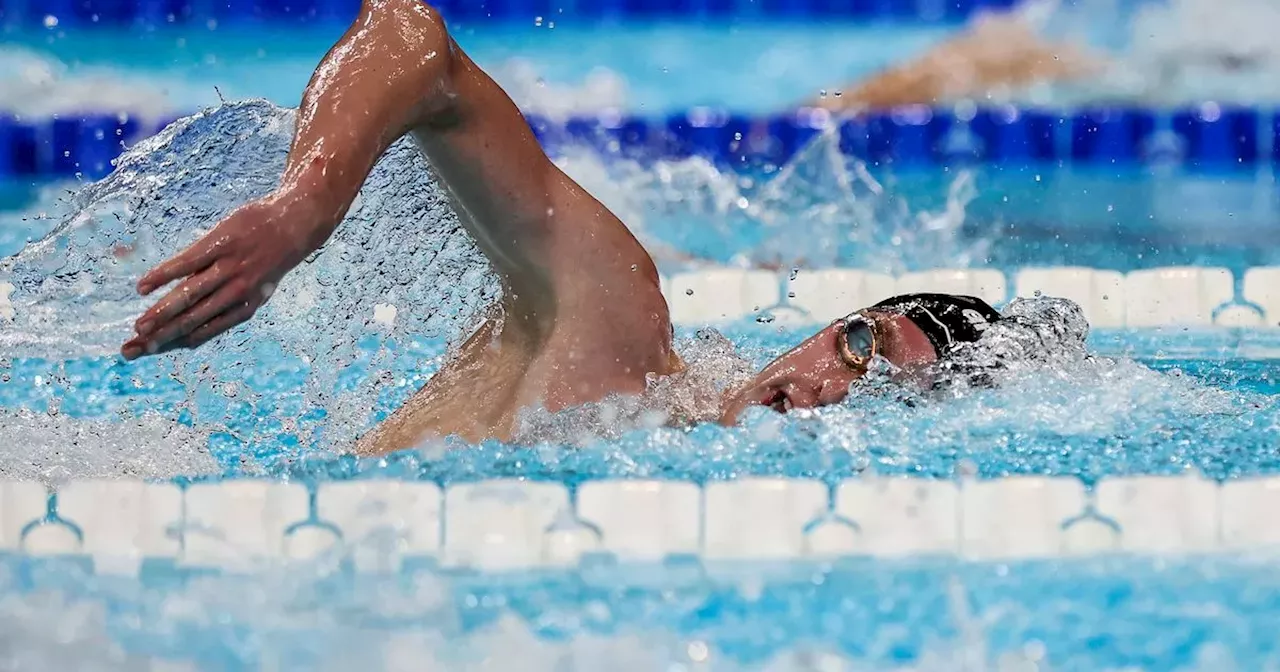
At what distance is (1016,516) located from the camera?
168 centimetres

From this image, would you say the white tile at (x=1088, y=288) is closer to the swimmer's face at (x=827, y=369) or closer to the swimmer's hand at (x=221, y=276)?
the swimmer's face at (x=827, y=369)

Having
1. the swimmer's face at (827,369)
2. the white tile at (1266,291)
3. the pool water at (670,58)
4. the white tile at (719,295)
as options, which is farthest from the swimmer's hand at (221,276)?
the pool water at (670,58)

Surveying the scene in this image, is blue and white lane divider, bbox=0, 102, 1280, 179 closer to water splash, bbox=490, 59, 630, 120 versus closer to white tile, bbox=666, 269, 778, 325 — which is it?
water splash, bbox=490, 59, 630, 120

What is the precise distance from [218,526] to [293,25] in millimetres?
4446

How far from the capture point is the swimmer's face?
1.88 metres

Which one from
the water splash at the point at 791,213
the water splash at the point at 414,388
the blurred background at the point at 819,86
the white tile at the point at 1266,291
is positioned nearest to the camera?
the water splash at the point at 414,388

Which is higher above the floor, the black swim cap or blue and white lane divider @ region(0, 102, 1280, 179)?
blue and white lane divider @ region(0, 102, 1280, 179)

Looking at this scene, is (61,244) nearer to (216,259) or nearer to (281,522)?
(281,522)

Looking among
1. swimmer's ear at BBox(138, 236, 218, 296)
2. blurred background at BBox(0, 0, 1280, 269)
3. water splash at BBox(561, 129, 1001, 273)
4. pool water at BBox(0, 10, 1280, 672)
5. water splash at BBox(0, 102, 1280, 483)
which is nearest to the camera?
swimmer's ear at BBox(138, 236, 218, 296)

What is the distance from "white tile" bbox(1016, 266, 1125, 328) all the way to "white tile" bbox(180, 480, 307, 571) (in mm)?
2078

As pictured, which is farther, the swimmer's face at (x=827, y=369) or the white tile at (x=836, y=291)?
the white tile at (x=836, y=291)

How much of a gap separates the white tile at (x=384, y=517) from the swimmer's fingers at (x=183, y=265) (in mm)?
538

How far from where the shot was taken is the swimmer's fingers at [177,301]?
1.17m

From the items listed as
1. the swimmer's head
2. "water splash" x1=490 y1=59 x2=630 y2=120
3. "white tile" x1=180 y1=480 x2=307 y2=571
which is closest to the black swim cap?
the swimmer's head
